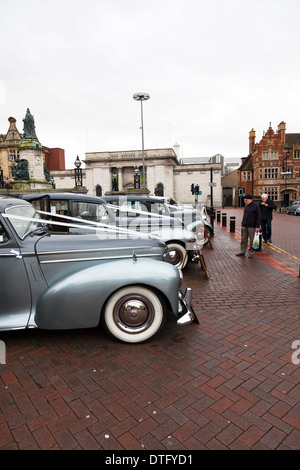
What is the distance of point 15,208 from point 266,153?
163 ft

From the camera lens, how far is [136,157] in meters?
49.5

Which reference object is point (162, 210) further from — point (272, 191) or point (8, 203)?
point (272, 191)

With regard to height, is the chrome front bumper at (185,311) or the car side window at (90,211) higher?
the car side window at (90,211)

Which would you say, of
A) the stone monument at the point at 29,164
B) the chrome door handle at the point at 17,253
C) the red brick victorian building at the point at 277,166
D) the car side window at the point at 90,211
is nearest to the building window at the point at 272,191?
→ the red brick victorian building at the point at 277,166

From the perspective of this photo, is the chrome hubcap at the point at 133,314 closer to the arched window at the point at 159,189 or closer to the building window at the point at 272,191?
the arched window at the point at 159,189

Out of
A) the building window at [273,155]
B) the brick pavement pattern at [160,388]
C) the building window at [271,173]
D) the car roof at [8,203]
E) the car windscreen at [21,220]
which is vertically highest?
the building window at [273,155]

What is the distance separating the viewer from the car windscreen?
345 cm

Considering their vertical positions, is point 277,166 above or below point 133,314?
above

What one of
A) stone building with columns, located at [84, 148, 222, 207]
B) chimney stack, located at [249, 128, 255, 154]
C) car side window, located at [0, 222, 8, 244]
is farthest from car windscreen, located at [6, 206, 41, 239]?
chimney stack, located at [249, 128, 255, 154]

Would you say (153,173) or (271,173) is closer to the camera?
(271,173)

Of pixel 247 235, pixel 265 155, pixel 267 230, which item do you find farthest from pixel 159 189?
pixel 247 235

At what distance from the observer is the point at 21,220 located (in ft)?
12.0

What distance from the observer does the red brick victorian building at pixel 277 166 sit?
1796 inches

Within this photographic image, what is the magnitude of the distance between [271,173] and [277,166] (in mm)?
1432
